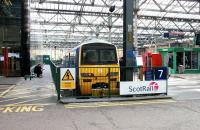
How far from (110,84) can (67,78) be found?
1.95m

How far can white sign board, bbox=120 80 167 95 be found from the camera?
42.4ft

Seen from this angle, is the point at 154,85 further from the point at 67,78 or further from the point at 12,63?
the point at 12,63

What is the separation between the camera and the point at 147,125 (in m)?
8.20

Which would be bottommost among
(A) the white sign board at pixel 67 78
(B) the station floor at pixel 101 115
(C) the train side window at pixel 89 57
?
(B) the station floor at pixel 101 115

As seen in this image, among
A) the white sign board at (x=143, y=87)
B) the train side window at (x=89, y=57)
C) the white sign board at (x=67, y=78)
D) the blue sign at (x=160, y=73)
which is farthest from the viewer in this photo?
the train side window at (x=89, y=57)

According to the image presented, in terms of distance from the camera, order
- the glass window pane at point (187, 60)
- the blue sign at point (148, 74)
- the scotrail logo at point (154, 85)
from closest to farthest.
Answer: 1. the scotrail logo at point (154, 85)
2. the blue sign at point (148, 74)
3. the glass window pane at point (187, 60)

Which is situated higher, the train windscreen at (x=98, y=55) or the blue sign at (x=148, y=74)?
the train windscreen at (x=98, y=55)

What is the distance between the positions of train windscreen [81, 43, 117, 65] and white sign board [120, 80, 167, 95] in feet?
6.86

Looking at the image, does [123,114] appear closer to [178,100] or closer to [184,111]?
[184,111]

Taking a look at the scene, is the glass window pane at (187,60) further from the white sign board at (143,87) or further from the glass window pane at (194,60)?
the white sign board at (143,87)

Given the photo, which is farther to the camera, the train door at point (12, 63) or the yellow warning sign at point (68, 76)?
the train door at point (12, 63)

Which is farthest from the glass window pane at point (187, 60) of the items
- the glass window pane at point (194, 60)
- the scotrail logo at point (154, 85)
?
the scotrail logo at point (154, 85)

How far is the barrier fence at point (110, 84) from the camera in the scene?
12977 millimetres

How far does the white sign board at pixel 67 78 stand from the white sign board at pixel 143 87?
200 cm
